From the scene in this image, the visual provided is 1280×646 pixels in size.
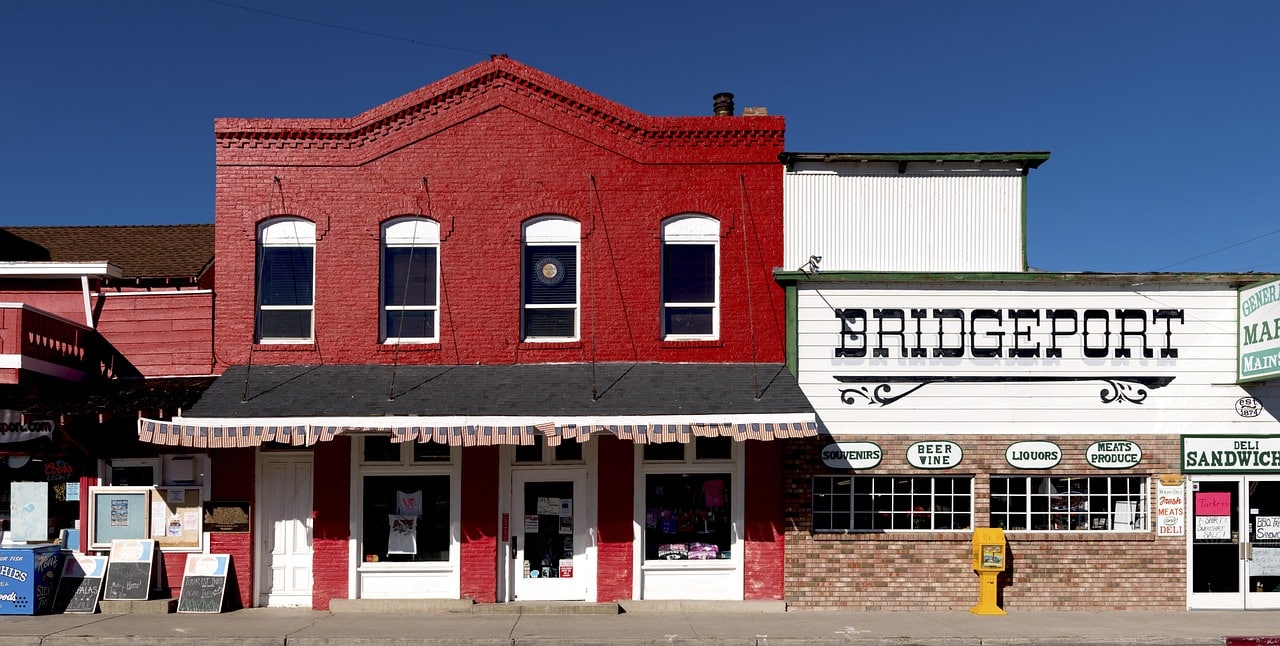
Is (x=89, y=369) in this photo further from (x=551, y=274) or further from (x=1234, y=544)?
(x=1234, y=544)

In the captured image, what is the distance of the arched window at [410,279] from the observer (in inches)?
623

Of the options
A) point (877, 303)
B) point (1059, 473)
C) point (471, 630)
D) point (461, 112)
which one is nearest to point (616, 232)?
point (461, 112)

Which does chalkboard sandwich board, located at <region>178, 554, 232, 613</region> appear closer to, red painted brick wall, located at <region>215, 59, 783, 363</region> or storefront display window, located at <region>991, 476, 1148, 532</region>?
red painted brick wall, located at <region>215, 59, 783, 363</region>

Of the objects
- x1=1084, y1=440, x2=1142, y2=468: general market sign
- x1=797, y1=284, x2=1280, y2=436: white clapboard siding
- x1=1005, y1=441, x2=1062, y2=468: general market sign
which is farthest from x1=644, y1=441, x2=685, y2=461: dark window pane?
x1=1084, y1=440, x2=1142, y2=468: general market sign

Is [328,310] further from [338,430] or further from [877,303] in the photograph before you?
[877,303]

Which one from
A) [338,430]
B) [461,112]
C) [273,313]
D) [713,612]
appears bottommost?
[713,612]

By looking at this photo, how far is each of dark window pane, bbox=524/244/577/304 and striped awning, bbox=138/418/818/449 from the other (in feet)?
9.04

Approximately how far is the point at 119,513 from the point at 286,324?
3444 millimetres

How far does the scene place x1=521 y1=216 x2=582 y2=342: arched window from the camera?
15.8 meters

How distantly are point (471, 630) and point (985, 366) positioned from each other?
25.7 feet

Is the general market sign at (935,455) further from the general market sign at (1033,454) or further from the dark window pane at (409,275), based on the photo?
the dark window pane at (409,275)

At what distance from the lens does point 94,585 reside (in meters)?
14.7

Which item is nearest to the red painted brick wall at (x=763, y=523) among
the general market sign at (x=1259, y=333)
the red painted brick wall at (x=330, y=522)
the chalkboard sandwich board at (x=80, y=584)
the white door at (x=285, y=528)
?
the red painted brick wall at (x=330, y=522)

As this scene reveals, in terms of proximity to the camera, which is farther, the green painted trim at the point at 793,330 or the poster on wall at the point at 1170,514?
the green painted trim at the point at 793,330
